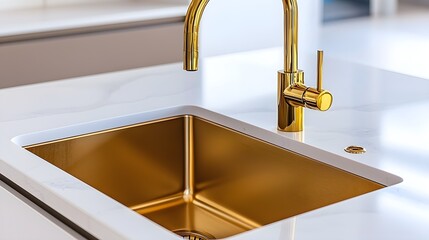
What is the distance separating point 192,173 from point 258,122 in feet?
0.64

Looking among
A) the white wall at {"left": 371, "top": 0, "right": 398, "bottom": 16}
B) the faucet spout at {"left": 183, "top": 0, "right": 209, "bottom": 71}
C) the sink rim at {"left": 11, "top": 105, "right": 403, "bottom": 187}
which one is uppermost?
the faucet spout at {"left": 183, "top": 0, "right": 209, "bottom": 71}

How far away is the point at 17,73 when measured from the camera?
3.21 meters

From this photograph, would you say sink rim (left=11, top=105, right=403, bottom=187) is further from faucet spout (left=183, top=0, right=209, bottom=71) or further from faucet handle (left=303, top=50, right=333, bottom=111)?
faucet spout (left=183, top=0, right=209, bottom=71)

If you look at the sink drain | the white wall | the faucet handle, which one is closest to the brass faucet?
the faucet handle

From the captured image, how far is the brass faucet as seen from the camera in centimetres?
146

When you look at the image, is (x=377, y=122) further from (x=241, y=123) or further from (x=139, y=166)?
(x=139, y=166)

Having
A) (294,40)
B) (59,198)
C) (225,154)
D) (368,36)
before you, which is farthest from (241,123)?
(368,36)

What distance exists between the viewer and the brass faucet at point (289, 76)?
57.7 inches

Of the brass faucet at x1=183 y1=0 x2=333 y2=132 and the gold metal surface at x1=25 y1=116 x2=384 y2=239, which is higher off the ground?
the brass faucet at x1=183 y1=0 x2=333 y2=132

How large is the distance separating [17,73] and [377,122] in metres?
1.88

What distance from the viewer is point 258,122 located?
167 centimetres

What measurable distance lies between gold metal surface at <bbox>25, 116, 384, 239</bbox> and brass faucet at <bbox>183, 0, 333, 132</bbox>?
0.07m

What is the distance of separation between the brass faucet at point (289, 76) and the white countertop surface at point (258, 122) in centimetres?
4

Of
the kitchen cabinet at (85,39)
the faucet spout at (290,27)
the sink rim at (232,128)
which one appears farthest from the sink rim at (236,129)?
the kitchen cabinet at (85,39)
